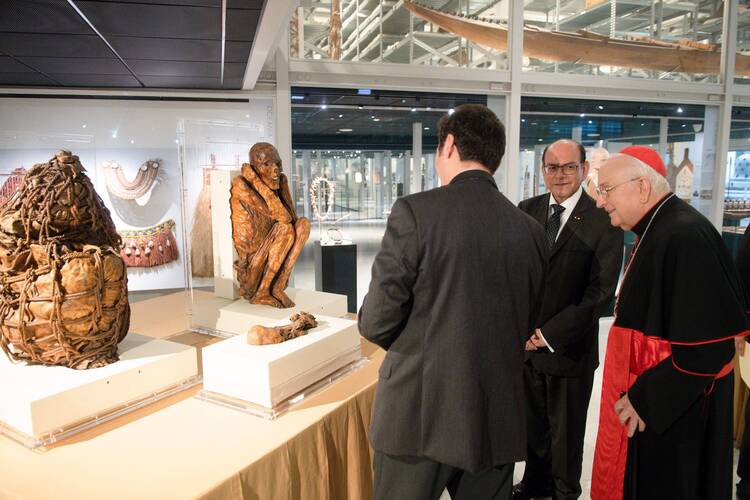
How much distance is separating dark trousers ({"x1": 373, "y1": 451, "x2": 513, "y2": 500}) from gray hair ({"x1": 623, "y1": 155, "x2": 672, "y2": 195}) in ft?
3.30

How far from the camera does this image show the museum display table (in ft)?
4.65

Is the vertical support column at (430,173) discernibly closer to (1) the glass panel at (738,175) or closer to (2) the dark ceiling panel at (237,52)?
(2) the dark ceiling panel at (237,52)

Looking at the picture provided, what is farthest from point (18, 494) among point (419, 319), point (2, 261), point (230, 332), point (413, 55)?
point (413, 55)

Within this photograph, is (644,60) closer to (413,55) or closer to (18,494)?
(413,55)

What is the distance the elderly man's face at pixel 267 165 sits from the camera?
9.43ft

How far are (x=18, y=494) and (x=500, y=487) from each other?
52.1 inches

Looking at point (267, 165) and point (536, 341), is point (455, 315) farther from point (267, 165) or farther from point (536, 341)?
point (267, 165)

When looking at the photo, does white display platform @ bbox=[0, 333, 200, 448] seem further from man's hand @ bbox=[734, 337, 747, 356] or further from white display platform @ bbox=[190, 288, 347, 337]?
man's hand @ bbox=[734, 337, 747, 356]

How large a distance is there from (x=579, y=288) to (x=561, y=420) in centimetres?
62

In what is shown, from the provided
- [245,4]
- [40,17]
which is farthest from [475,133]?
[40,17]

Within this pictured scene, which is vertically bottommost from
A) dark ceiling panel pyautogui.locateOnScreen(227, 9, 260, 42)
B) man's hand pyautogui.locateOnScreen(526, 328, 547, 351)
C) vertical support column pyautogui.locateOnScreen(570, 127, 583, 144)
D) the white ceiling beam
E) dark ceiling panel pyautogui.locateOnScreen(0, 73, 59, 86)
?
man's hand pyautogui.locateOnScreen(526, 328, 547, 351)

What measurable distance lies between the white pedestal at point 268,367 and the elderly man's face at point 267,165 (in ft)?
3.45

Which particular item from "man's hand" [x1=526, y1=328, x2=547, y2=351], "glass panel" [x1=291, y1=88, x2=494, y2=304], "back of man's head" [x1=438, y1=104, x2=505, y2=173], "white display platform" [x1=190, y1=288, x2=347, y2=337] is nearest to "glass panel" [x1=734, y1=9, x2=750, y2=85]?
"glass panel" [x1=291, y1=88, x2=494, y2=304]

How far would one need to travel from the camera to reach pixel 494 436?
4.41ft
